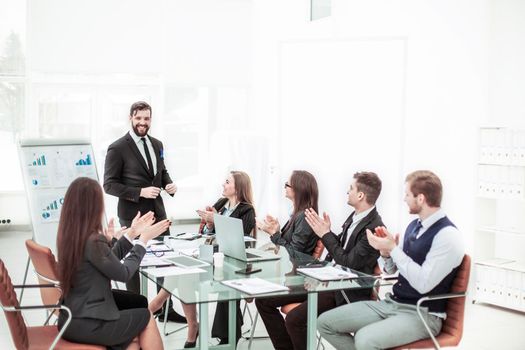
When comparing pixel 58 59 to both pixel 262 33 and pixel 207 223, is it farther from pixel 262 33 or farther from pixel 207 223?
pixel 207 223

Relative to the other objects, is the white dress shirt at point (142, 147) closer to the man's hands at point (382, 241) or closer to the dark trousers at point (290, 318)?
the dark trousers at point (290, 318)

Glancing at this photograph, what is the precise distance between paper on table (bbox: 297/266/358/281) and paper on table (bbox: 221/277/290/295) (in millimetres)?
286

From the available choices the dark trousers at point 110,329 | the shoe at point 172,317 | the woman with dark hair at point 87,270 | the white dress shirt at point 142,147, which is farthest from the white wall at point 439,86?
the woman with dark hair at point 87,270

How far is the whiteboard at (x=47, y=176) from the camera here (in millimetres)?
5512

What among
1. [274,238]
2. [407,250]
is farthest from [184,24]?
[407,250]

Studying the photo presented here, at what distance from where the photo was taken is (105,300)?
11.2 ft

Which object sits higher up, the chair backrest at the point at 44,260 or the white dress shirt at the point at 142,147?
the white dress shirt at the point at 142,147

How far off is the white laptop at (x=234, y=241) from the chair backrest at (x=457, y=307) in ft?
3.82

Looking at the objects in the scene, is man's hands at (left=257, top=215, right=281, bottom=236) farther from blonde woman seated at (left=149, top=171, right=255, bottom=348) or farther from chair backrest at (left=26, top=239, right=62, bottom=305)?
chair backrest at (left=26, top=239, right=62, bottom=305)

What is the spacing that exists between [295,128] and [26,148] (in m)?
2.94

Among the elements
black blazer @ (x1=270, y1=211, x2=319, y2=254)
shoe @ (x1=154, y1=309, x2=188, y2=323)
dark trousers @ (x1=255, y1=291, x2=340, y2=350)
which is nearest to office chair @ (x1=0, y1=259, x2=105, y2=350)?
dark trousers @ (x1=255, y1=291, x2=340, y2=350)

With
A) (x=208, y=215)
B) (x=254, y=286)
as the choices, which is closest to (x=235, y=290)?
(x=254, y=286)

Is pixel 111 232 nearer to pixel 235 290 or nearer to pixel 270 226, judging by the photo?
pixel 270 226

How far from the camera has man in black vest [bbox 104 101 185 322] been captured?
5500 millimetres
